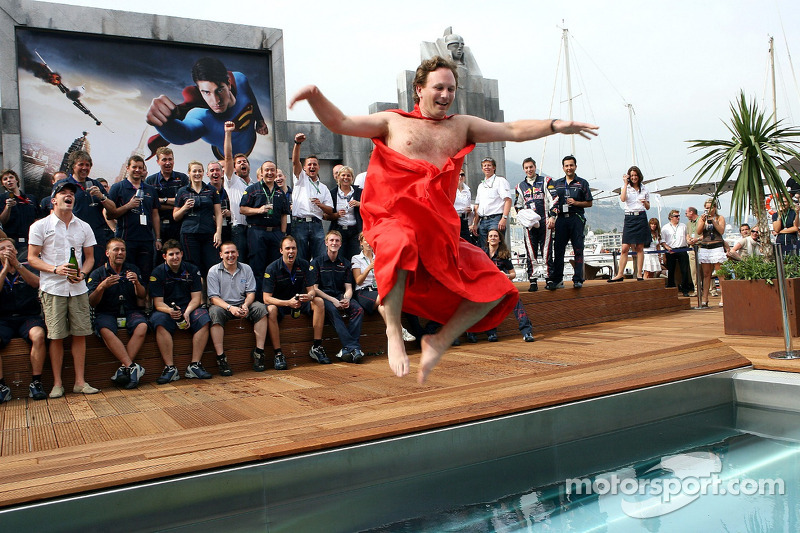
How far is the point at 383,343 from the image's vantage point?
7027 millimetres

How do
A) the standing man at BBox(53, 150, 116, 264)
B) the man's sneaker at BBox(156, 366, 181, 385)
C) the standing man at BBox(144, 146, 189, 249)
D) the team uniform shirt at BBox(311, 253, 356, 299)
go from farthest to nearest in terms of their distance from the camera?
the team uniform shirt at BBox(311, 253, 356, 299), the standing man at BBox(144, 146, 189, 249), the standing man at BBox(53, 150, 116, 264), the man's sneaker at BBox(156, 366, 181, 385)

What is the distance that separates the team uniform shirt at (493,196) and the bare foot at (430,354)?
17.2ft

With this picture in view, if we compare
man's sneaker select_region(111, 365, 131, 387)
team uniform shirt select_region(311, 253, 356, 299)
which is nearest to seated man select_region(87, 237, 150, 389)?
man's sneaker select_region(111, 365, 131, 387)

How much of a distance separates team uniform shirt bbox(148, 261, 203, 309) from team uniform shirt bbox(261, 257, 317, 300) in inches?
27.0

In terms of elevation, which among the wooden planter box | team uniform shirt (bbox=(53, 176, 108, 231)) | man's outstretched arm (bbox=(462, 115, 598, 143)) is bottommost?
the wooden planter box

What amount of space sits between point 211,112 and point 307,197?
374 centimetres

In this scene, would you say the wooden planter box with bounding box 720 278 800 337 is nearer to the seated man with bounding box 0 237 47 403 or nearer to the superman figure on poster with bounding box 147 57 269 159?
the seated man with bounding box 0 237 47 403

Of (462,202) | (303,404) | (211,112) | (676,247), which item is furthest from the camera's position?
(676,247)

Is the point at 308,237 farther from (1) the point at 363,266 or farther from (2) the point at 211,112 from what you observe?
(2) the point at 211,112

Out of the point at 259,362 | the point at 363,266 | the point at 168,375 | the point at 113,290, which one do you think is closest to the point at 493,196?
the point at 363,266

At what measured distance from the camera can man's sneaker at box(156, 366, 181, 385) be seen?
18.4 ft

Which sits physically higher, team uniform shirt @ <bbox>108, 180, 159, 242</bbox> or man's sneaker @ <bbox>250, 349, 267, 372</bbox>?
team uniform shirt @ <bbox>108, 180, 159, 242</bbox>

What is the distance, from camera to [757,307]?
6.45 m

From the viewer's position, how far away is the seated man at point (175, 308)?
573 centimetres
